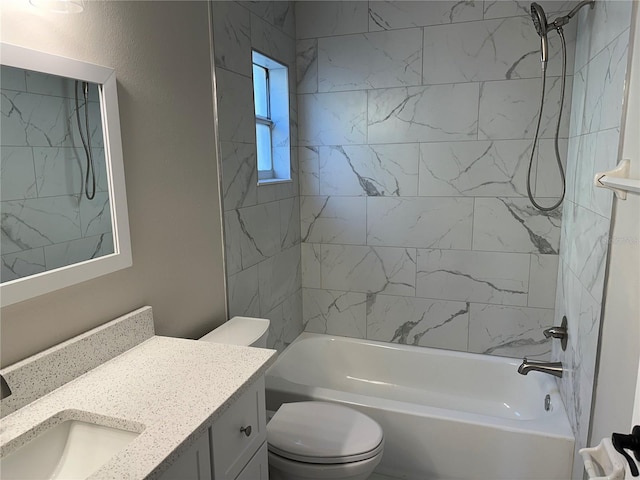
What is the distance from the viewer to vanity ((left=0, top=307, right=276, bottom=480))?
0.98 metres

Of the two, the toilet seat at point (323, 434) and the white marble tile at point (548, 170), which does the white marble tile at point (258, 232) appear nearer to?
the toilet seat at point (323, 434)

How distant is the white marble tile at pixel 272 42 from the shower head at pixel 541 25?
1.34 metres

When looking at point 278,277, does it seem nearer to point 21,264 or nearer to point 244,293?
point 244,293

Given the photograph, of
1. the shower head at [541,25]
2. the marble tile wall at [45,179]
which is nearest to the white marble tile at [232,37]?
the marble tile wall at [45,179]

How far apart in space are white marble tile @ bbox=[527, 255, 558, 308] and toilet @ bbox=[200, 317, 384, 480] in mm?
1312

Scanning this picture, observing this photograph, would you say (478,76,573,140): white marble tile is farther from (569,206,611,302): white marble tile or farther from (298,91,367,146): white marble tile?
(298,91,367,146): white marble tile

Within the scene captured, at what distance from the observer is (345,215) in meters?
2.86

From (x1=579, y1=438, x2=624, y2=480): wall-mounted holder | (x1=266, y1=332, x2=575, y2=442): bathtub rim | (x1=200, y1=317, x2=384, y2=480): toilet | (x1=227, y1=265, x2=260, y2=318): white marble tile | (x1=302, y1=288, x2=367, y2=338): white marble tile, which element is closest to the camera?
(x1=579, y1=438, x2=624, y2=480): wall-mounted holder

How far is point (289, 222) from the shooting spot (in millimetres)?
2789

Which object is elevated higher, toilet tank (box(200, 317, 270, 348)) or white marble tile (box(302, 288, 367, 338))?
toilet tank (box(200, 317, 270, 348))

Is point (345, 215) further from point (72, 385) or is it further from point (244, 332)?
point (72, 385)

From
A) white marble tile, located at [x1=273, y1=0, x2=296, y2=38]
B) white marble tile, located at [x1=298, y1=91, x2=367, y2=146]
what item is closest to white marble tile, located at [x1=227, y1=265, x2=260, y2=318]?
white marble tile, located at [x1=298, y1=91, x2=367, y2=146]

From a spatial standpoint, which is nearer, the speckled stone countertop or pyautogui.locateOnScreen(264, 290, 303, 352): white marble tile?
the speckled stone countertop

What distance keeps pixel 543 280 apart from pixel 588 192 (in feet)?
2.71
